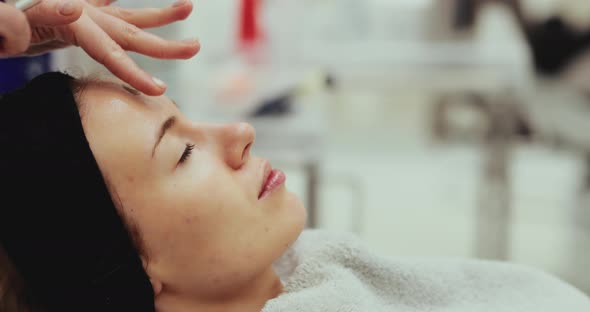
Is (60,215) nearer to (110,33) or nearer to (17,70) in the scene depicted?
(110,33)

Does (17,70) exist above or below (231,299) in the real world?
above

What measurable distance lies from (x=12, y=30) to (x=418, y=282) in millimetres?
644

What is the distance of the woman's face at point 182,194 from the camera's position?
0.76 metres

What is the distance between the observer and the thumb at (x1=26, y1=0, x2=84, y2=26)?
0.70m

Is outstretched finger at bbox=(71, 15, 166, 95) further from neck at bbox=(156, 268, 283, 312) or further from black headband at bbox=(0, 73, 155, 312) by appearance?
neck at bbox=(156, 268, 283, 312)

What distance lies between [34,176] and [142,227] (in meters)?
0.14

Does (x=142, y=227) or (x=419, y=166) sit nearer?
(x=142, y=227)

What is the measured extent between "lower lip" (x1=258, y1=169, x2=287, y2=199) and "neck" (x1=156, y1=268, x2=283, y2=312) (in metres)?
0.13

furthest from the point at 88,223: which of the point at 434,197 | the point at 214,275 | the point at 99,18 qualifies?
the point at 434,197

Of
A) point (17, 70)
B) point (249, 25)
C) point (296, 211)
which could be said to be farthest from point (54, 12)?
point (249, 25)

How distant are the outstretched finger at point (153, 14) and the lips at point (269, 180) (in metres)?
0.26

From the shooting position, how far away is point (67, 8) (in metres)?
0.70

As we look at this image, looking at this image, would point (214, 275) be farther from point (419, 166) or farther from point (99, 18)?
point (419, 166)

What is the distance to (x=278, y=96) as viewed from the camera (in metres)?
1.76
